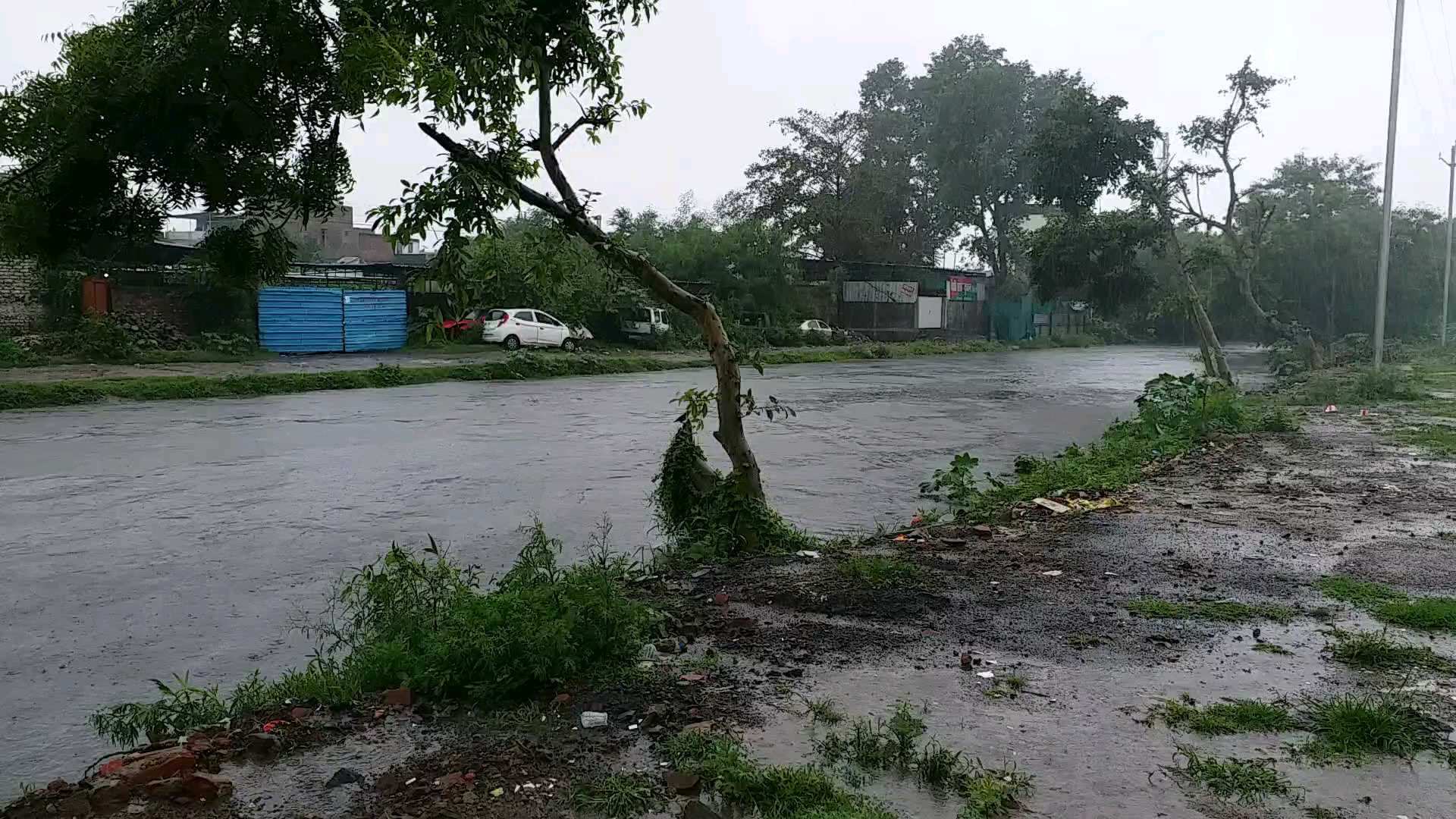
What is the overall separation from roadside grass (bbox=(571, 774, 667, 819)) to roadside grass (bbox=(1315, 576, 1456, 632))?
15.0 feet

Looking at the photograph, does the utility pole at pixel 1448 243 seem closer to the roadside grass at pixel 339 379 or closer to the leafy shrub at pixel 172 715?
the roadside grass at pixel 339 379

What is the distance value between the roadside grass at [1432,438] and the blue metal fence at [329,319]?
26.8 meters

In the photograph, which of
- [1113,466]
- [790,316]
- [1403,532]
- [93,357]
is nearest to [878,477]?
[1113,466]

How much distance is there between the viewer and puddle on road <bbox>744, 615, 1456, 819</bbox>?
3896 millimetres

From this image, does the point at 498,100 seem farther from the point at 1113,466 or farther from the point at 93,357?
the point at 93,357

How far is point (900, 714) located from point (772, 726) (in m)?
0.55

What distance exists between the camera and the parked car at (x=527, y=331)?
3416 centimetres

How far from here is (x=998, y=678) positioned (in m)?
5.23

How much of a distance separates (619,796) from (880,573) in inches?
136

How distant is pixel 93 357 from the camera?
25.1 m

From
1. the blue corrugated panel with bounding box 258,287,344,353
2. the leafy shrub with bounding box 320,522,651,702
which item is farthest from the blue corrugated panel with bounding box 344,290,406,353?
the leafy shrub with bounding box 320,522,651,702

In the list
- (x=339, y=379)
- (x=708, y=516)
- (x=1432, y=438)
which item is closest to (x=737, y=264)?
(x=339, y=379)

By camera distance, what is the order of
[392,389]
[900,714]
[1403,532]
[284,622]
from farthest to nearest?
[392,389], [1403,532], [284,622], [900,714]

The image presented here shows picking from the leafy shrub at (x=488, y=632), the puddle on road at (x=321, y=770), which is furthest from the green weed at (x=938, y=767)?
the puddle on road at (x=321, y=770)
